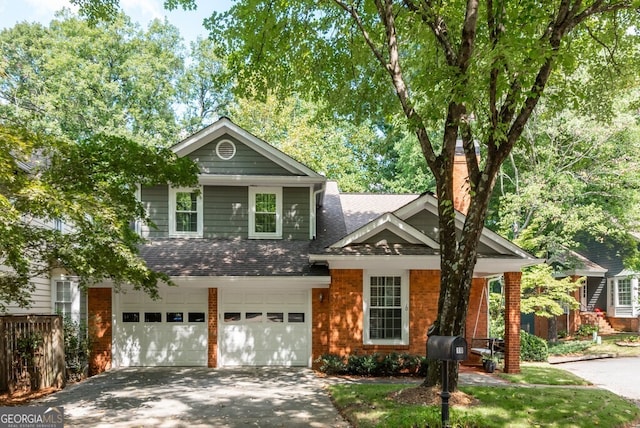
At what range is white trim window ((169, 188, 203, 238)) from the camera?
52.2 ft

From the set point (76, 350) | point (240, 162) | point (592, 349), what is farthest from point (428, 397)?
point (592, 349)

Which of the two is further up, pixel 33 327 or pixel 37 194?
pixel 37 194

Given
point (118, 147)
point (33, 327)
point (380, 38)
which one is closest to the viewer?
point (118, 147)

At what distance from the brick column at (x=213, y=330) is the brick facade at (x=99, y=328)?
2.79 metres

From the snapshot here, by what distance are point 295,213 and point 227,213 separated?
2.10 meters

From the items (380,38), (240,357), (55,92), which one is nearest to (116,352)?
(240,357)

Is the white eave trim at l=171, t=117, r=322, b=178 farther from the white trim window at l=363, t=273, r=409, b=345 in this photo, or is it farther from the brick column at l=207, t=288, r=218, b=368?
the brick column at l=207, t=288, r=218, b=368

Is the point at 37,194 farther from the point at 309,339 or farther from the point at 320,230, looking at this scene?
the point at 320,230

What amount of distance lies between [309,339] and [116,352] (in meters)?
5.41

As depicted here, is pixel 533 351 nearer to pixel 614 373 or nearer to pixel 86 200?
pixel 614 373

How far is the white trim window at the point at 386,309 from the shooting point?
1380 cm

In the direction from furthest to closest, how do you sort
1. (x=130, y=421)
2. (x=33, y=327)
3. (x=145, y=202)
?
1. (x=145, y=202)
2. (x=33, y=327)
3. (x=130, y=421)

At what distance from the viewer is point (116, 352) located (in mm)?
14523

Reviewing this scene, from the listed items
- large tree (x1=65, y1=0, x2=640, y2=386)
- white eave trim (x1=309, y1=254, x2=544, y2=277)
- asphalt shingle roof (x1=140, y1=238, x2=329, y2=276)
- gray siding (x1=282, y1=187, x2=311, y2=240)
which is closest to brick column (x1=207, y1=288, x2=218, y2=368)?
asphalt shingle roof (x1=140, y1=238, x2=329, y2=276)
